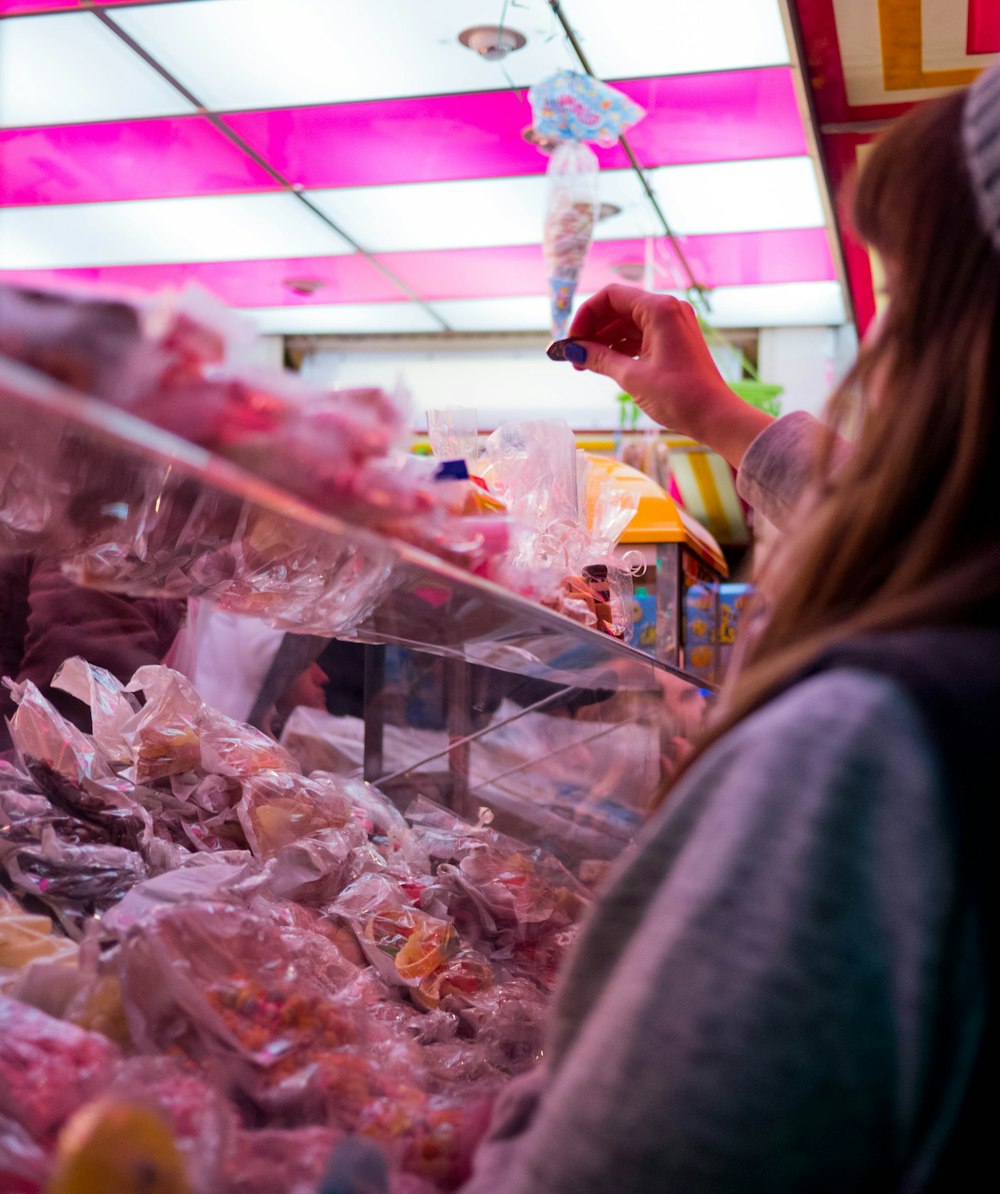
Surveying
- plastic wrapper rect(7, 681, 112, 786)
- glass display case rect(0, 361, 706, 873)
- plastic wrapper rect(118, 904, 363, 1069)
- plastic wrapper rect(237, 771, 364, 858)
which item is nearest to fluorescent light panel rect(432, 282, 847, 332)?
glass display case rect(0, 361, 706, 873)

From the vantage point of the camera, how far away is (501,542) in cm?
85

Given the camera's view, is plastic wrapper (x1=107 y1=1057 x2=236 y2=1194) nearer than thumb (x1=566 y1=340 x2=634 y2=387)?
Yes

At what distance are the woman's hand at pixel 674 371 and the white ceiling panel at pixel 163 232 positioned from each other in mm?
3136

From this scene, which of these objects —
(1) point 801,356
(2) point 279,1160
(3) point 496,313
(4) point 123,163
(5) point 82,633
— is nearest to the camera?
(2) point 279,1160

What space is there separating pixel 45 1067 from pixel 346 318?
542 cm

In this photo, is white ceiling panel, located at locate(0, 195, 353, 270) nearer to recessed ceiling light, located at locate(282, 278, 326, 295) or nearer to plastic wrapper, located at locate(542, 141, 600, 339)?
recessed ceiling light, located at locate(282, 278, 326, 295)

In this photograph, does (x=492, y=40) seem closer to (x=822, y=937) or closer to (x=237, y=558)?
(x=237, y=558)

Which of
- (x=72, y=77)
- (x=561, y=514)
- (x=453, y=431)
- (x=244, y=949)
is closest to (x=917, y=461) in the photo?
(x=244, y=949)

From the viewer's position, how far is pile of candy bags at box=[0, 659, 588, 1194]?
744 mm

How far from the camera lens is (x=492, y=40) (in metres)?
2.98

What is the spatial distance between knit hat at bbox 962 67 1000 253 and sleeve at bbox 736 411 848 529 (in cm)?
56

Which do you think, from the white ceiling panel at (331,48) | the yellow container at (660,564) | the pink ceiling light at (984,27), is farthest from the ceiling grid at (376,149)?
the yellow container at (660,564)

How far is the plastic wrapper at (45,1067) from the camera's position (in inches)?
27.1

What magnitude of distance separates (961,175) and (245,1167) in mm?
733
